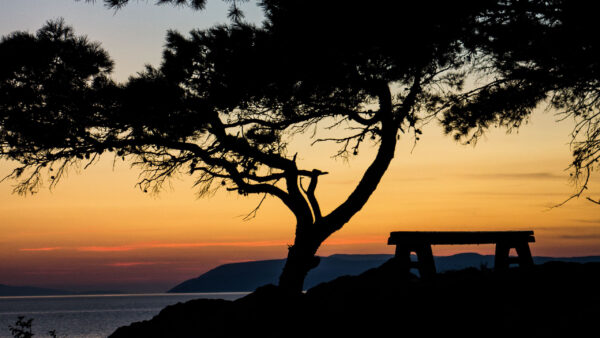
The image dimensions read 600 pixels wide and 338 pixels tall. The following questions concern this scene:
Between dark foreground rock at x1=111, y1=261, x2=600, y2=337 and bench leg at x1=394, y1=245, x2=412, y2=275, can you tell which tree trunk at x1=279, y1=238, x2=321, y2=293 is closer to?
bench leg at x1=394, y1=245, x2=412, y2=275

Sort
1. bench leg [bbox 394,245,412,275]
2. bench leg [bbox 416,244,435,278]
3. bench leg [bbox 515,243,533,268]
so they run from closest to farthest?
bench leg [bbox 416,244,435,278], bench leg [bbox 394,245,412,275], bench leg [bbox 515,243,533,268]

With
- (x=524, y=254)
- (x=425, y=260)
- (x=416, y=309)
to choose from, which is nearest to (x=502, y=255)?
(x=524, y=254)

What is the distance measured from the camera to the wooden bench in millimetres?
9680

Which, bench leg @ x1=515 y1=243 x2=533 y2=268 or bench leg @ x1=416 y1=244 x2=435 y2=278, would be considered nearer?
bench leg @ x1=416 y1=244 x2=435 y2=278

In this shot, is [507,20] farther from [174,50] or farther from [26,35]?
[26,35]

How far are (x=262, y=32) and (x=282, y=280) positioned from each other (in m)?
4.46

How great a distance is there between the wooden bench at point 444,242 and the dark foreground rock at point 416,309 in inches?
37.2

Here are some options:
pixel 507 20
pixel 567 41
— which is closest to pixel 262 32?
pixel 507 20

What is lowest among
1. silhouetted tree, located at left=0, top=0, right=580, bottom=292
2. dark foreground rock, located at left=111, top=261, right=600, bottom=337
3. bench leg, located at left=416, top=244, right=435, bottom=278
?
dark foreground rock, located at left=111, top=261, right=600, bottom=337

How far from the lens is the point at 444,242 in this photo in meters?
9.84

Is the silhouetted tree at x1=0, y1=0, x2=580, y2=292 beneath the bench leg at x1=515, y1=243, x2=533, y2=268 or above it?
above

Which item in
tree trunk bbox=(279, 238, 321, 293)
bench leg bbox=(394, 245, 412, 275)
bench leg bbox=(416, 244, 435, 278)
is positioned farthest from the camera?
tree trunk bbox=(279, 238, 321, 293)

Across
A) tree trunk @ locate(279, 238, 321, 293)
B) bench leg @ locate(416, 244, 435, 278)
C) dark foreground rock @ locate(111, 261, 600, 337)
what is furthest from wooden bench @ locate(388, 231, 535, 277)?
tree trunk @ locate(279, 238, 321, 293)

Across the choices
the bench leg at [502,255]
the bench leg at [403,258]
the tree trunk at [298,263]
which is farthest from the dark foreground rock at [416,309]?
the bench leg at [502,255]
